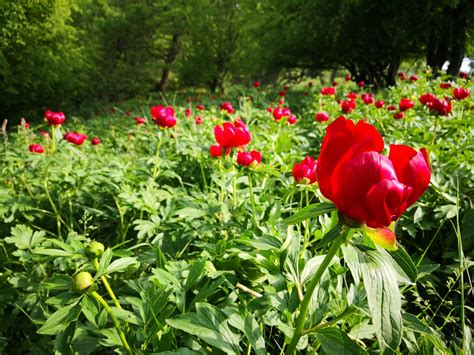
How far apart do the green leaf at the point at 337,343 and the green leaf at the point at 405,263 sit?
179 mm

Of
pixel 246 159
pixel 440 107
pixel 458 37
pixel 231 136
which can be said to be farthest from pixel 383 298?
pixel 458 37

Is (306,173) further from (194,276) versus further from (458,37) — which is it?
(458,37)

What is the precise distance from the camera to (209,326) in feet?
2.53

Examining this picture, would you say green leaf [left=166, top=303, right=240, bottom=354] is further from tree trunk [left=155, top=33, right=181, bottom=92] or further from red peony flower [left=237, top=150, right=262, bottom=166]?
tree trunk [left=155, top=33, right=181, bottom=92]

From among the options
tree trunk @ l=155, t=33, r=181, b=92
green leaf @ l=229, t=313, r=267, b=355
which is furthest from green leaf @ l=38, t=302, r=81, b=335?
tree trunk @ l=155, t=33, r=181, b=92

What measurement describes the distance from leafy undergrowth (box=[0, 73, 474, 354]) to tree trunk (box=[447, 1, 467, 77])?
24.9ft

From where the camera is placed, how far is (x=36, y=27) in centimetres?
937

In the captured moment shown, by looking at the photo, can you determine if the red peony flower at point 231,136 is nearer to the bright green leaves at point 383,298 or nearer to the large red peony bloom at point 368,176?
the large red peony bloom at point 368,176

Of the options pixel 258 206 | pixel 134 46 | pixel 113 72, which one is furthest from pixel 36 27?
pixel 258 206

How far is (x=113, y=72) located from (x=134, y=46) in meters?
2.01

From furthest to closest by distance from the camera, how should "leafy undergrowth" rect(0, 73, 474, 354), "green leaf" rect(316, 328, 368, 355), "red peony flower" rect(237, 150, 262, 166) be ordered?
"red peony flower" rect(237, 150, 262, 166) → "leafy undergrowth" rect(0, 73, 474, 354) → "green leaf" rect(316, 328, 368, 355)

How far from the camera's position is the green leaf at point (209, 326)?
29.2 inches

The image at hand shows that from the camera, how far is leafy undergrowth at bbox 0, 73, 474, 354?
0.74 meters

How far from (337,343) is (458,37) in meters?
10.2
